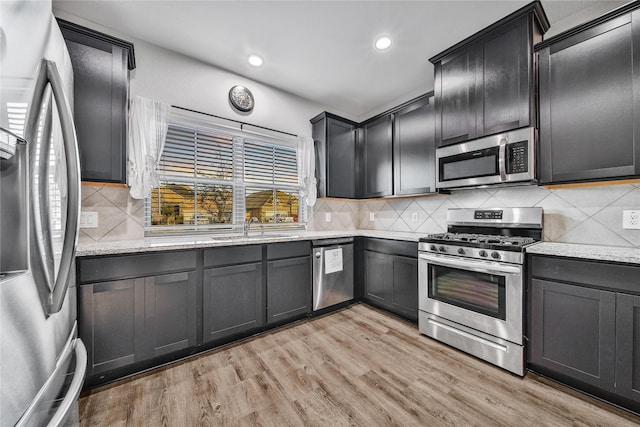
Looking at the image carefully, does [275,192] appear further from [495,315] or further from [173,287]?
[495,315]

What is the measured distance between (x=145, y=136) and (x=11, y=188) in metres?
1.79

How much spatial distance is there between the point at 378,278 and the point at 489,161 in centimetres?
162

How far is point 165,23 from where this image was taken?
2.10 meters

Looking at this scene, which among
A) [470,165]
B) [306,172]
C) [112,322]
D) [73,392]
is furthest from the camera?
[306,172]

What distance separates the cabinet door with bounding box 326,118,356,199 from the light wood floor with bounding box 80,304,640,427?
1952 millimetres

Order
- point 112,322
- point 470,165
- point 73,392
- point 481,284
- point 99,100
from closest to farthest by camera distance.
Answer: point 73,392, point 112,322, point 99,100, point 481,284, point 470,165

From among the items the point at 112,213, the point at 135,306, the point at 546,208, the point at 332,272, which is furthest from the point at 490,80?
the point at 112,213

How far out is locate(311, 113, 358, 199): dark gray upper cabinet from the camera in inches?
130

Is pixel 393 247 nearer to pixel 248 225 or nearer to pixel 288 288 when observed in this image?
pixel 288 288

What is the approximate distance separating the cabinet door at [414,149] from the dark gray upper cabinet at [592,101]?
0.95m

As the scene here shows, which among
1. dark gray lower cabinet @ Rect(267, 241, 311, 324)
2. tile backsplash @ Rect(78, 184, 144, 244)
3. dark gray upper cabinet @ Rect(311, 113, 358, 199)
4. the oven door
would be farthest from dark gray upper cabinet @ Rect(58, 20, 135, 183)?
the oven door

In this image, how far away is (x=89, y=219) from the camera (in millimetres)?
2014

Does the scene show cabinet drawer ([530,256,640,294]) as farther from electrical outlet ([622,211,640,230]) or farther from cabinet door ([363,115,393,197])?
cabinet door ([363,115,393,197])

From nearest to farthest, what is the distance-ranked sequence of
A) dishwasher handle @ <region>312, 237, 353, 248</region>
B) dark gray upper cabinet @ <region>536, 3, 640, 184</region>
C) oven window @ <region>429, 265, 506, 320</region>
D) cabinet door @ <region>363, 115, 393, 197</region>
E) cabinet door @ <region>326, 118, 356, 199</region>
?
1. dark gray upper cabinet @ <region>536, 3, 640, 184</region>
2. oven window @ <region>429, 265, 506, 320</region>
3. dishwasher handle @ <region>312, 237, 353, 248</region>
4. cabinet door @ <region>363, 115, 393, 197</region>
5. cabinet door @ <region>326, 118, 356, 199</region>
